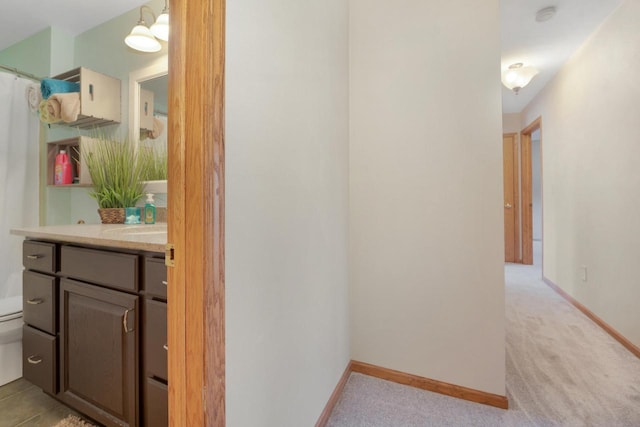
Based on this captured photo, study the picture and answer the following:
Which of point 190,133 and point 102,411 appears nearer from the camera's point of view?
point 190,133

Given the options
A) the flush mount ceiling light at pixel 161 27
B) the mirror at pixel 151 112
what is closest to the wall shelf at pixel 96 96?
the mirror at pixel 151 112

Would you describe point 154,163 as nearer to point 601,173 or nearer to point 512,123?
point 601,173

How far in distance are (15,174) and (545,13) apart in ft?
13.5

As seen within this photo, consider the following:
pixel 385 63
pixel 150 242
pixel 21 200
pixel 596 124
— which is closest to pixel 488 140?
pixel 385 63

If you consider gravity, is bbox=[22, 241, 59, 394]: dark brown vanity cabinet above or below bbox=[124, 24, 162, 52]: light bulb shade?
below

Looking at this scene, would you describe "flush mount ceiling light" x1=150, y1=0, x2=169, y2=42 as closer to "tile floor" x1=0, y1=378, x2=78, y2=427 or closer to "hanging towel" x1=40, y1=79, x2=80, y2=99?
"hanging towel" x1=40, y1=79, x2=80, y2=99

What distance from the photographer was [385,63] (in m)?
1.66

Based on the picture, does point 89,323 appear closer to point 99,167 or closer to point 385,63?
point 99,167

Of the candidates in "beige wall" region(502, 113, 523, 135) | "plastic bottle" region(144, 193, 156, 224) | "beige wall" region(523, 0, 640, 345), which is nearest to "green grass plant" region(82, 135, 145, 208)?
"plastic bottle" region(144, 193, 156, 224)

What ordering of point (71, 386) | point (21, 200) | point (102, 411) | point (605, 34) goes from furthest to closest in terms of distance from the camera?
point (605, 34) < point (21, 200) < point (71, 386) < point (102, 411)

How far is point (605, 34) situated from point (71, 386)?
164 inches

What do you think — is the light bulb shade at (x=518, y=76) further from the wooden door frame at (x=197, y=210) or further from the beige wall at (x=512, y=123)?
the wooden door frame at (x=197, y=210)

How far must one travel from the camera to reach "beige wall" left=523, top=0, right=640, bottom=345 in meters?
2.01

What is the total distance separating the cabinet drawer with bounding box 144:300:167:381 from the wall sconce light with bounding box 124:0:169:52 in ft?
5.33
